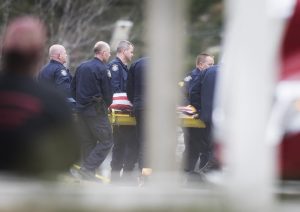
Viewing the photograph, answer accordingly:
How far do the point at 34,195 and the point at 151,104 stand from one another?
0.67m

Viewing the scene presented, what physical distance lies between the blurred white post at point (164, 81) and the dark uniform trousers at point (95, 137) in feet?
29.5

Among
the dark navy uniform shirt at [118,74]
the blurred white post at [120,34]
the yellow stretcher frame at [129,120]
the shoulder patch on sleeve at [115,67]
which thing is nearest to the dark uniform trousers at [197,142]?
the yellow stretcher frame at [129,120]

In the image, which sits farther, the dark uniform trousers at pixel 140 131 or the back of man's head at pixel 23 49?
the dark uniform trousers at pixel 140 131

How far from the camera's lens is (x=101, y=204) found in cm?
518

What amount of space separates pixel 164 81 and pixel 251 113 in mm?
461

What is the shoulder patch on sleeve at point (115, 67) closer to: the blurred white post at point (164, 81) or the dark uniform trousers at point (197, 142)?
the dark uniform trousers at point (197, 142)

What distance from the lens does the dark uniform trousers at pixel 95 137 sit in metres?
14.4

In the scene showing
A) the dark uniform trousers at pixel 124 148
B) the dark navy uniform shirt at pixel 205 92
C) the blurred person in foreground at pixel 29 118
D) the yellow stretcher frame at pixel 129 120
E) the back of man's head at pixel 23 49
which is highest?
the back of man's head at pixel 23 49

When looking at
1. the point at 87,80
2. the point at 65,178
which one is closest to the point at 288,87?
the point at 65,178

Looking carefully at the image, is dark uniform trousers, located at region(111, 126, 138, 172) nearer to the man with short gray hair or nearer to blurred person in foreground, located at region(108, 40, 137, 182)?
blurred person in foreground, located at region(108, 40, 137, 182)

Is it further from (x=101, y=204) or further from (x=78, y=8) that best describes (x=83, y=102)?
(x=78, y=8)

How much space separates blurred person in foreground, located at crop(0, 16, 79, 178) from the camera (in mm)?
5504

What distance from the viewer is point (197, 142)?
1530 cm

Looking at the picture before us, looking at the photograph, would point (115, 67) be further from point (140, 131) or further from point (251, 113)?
point (251, 113)
